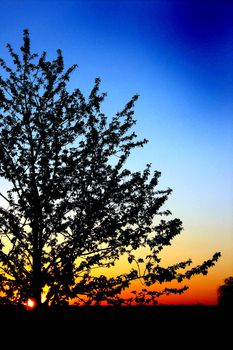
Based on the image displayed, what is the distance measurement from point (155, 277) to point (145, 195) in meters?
3.16

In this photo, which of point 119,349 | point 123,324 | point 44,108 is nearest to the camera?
point 119,349

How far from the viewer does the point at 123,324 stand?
1140 cm

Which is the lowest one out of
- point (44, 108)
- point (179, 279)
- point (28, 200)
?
point (179, 279)

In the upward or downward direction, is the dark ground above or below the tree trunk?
below

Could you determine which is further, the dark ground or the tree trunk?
the tree trunk

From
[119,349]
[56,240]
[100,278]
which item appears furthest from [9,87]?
[119,349]

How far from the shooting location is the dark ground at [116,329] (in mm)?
10375

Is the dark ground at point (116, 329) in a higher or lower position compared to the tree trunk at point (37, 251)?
lower

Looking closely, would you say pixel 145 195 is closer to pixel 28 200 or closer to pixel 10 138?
pixel 28 200

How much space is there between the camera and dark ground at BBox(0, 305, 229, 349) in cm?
1038

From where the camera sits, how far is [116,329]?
11.2 m

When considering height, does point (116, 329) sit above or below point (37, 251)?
below

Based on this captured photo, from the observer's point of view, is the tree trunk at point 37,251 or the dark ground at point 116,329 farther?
the tree trunk at point 37,251

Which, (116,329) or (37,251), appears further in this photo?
(37,251)
